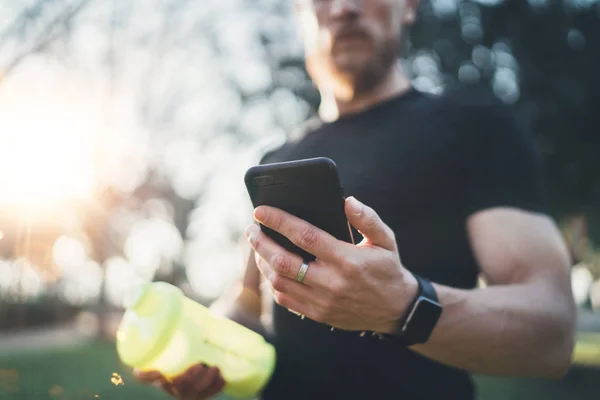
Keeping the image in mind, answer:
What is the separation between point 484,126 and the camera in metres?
1.78

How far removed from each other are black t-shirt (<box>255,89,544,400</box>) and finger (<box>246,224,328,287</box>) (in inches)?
22.9

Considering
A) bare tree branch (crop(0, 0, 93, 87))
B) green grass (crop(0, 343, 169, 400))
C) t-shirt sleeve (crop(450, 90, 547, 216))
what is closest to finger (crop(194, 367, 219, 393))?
green grass (crop(0, 343, 169, 400))

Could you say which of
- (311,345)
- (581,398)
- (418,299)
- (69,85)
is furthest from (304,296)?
(581,398)

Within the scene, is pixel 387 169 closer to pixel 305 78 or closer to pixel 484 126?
pixel 484 126

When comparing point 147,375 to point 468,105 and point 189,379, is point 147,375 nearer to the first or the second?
point 189,379

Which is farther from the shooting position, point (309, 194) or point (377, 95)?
point (377, 95)

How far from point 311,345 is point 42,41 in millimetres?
3834

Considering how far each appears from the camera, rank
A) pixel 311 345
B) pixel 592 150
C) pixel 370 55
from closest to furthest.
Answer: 1. pixel 311 345
2. pixel 370 55
3. pixel 592 150

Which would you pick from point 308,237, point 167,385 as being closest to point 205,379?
point 167,385

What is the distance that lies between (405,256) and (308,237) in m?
0.65

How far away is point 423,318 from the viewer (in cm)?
129

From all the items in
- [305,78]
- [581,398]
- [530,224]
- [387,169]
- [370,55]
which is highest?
[370,55]

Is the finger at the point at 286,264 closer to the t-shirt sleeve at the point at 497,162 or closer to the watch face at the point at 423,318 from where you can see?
the watch face at the point at 423,318

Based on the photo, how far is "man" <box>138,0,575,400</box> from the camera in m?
1.23
